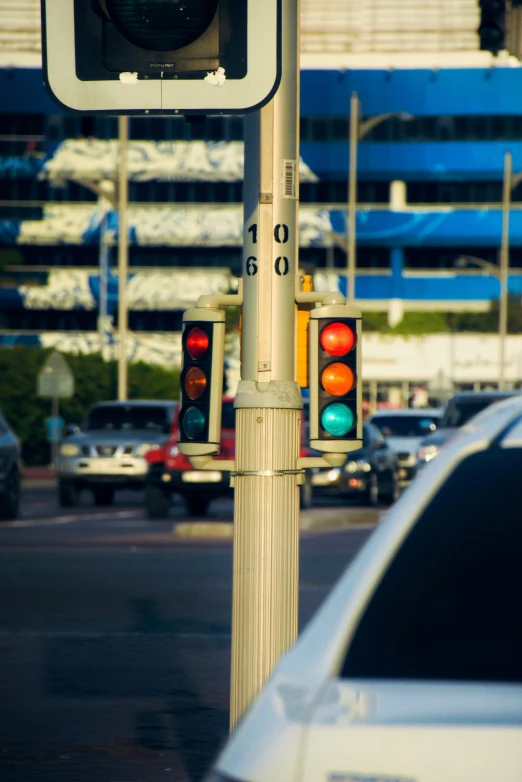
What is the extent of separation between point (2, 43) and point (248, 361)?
95.6m

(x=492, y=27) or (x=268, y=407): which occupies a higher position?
(x=492, y=27)

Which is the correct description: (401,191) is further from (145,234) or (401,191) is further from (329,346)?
(329,346)

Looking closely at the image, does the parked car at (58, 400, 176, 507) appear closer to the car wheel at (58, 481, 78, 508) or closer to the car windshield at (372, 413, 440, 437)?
the car wheel at (58, 481, 78, 508)

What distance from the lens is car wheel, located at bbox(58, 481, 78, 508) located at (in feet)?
102

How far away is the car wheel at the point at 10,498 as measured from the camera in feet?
84.6

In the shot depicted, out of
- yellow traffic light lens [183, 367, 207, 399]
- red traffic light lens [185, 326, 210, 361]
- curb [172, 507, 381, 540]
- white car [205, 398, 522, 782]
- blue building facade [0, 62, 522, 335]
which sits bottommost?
curb [172, 507, 381, 540]

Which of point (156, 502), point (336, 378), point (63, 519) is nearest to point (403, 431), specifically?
point (156, 502)

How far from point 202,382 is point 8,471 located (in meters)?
19.0

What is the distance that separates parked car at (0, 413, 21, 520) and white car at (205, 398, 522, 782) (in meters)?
22.0

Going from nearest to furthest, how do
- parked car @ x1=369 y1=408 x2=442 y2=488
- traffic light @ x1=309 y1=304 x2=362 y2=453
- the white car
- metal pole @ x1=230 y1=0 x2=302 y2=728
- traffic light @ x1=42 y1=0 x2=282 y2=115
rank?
1. the white car
2. traffic light @ x1=42 y1=0 x2=282 y2=115
3. metal pole @ x1=230 y1=0 x2=302 y2=728
4. traffic light @ x1=309 y1=304 x2=362 y2=453
5. parked car @ x1=369 y1=408 x2=442 y2=488

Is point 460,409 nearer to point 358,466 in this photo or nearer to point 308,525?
point 308,525

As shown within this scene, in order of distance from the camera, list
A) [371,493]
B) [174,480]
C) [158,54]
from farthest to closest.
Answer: [371,493], [174,480], [158,54]

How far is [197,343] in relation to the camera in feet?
22.0

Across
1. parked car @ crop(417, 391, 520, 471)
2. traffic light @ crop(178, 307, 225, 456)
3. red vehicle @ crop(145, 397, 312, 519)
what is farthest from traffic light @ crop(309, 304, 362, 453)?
red vehicle @ crop(145, 397, 312, 519)
